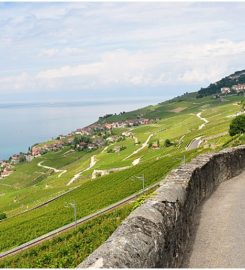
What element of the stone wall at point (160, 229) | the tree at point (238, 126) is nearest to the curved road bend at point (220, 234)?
the stone wall at point (160, 229)

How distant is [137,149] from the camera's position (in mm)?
163000

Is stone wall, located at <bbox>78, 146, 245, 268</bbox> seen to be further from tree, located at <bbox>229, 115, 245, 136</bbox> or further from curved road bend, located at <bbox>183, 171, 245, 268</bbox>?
tree, located at <bbox>229, 115, 245, 136</bbox>

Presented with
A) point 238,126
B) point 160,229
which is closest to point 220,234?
point 160,229

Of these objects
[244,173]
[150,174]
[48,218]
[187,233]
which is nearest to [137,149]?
[150,174]

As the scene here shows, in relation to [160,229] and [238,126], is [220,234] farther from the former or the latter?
[238,126]

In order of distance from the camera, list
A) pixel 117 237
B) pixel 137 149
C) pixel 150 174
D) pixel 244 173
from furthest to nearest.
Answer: pixel 137 149 → pixel 150 174 → pixel 244 173 → pixel 117 237

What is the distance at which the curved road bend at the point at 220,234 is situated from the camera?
Answer: 403 inches

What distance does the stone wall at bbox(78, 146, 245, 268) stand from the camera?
6797 millimetres

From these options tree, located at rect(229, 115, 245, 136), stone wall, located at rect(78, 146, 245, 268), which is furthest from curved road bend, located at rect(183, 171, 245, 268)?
tree, located at rect(229, 115, 245, 136)

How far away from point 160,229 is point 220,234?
13.0 ft

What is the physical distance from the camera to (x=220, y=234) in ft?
39.5

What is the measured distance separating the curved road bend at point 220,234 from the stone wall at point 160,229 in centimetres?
31

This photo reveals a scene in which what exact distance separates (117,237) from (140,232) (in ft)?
Result: 1.97

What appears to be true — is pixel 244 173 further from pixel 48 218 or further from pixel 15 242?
pixel 48 218
